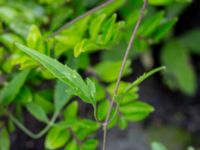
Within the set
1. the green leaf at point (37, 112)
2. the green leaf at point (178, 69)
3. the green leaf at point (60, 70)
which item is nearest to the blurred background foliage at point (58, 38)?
the green leaf at point (37, 112)

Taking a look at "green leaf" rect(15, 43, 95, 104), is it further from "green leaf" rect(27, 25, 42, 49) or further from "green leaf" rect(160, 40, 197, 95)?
"green leaf" rect(160, 40, 197, 95)

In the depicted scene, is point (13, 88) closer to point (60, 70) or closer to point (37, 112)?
point (37, 112)

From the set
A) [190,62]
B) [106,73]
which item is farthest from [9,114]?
[190,62]

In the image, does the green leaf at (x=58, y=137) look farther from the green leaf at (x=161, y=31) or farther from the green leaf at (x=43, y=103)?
the green leaf at (x=161, y=31)

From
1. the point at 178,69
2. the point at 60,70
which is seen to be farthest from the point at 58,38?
the point at 178,69

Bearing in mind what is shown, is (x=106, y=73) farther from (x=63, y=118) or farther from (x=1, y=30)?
(x=1, y=30)

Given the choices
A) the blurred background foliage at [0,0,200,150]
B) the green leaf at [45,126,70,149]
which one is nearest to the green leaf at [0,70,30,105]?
the blurred background foliage at [0,0,200,150]
